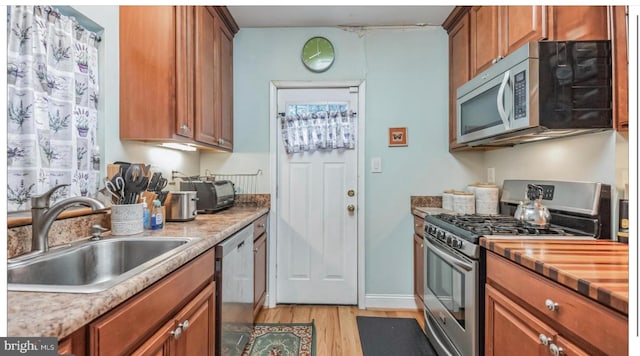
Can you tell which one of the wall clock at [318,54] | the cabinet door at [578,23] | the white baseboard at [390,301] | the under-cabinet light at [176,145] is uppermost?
the wall clock at [318,54]

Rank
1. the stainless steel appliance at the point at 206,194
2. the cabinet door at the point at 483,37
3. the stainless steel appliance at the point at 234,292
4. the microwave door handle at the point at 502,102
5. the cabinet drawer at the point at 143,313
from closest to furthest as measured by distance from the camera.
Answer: the cabinet drawer at the point at 143,313 < the stainless steel appliance at the point at 234,292 < the microwave door handle at the point at 502,102 < the cabinet door at the point at 483,37 < the stainless steel appliance at the point at 206,194

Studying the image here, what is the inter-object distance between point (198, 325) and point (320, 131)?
1.82 meters

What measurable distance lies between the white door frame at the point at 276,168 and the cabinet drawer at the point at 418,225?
45 cm

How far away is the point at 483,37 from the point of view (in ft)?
6.80

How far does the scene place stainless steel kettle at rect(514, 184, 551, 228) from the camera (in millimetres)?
1586

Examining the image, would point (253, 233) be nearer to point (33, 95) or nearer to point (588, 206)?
point (33, 95)

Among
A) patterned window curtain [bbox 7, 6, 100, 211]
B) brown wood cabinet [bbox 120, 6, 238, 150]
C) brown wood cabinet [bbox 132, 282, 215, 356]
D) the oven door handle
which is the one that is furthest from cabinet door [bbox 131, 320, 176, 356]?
the oven door handle

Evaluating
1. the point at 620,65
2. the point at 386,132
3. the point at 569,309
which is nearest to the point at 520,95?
the point at 620,65

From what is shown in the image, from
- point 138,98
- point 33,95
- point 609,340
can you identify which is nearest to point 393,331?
point 609,340

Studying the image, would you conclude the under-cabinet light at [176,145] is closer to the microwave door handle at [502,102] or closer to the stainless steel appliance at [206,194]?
the stainless steel appliance at [206,194]

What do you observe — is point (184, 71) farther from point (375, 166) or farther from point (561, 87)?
point (561, 87)

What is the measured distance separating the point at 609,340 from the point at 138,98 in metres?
2.17

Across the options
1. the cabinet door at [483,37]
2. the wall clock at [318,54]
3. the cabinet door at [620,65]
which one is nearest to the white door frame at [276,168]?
the wall clock at [318,54]

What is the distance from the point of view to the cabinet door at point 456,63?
91.7 inches
